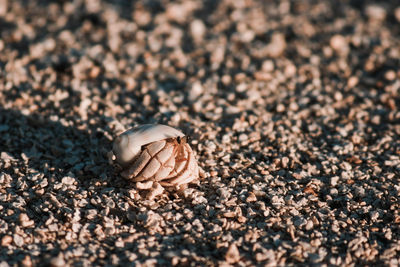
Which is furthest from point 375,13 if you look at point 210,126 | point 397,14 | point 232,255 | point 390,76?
point 232,255

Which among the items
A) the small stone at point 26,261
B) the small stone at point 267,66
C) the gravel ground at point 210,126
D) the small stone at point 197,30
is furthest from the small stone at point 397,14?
the small stone at point 26,261

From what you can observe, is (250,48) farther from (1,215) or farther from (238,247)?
(1,215)

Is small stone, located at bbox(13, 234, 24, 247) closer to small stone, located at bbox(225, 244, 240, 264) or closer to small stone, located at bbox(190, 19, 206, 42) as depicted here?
small stone, located at bbox(225, 244, 240, 264)

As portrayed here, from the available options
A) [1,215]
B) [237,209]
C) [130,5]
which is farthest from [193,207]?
[130,5]

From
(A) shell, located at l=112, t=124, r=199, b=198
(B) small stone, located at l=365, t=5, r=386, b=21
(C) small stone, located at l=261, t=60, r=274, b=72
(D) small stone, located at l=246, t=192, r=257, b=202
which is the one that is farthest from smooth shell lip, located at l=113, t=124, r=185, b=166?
(B) small stone, located at l=365, t=5, r=386, b=21

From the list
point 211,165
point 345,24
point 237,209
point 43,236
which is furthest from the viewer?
point 345,24

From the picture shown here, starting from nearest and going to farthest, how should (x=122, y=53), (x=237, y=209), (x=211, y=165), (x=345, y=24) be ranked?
(x=237, y=209), (x=211, y=165), (x=122, y=53), (x=345, y=24)
